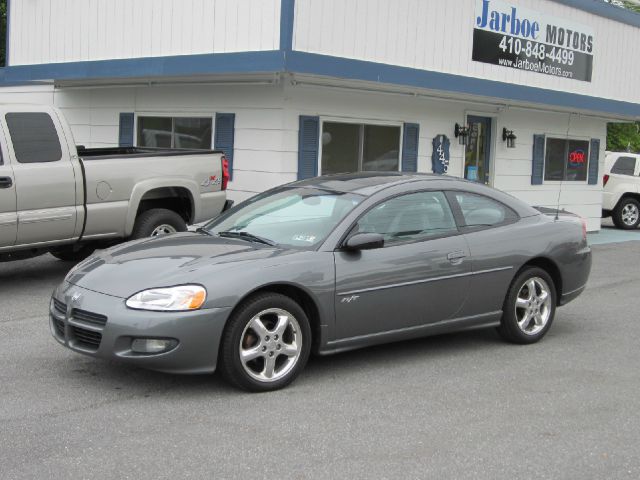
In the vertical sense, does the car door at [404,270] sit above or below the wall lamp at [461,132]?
below

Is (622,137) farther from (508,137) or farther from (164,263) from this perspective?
(164,263)

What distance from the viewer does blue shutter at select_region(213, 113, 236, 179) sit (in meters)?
12.1

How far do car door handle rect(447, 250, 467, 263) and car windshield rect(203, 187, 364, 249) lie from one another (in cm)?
85

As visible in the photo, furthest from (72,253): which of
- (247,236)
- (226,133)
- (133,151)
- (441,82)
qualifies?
(441,82)

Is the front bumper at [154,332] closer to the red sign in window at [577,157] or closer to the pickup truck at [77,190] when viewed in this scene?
the pickup truck at [77,190]

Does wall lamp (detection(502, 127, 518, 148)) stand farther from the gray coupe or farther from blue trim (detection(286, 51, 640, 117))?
the gray coupe

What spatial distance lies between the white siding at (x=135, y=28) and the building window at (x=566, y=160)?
25.8 feet

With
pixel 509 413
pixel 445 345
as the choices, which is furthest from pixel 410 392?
pixel 445 345

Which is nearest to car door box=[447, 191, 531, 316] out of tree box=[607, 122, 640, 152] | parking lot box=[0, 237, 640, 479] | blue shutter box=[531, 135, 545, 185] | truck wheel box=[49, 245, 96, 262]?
parking lot box=[0, 237, 640, 479]

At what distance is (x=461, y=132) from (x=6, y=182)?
8146 mm

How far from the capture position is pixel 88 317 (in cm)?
547

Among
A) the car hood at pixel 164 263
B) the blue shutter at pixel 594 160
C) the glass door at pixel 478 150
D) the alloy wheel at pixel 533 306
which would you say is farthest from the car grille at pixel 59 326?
the blue shutter at pixel 594 160

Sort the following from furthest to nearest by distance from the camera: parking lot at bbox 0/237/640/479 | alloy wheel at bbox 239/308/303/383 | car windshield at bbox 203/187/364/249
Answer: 1. car windshield at bbox 203/187/364/249
2. alloy wheel at bbox 239/308/303/383
3. parking lot at bbox 0/237/640/479

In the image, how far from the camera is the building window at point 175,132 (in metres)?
12.7
